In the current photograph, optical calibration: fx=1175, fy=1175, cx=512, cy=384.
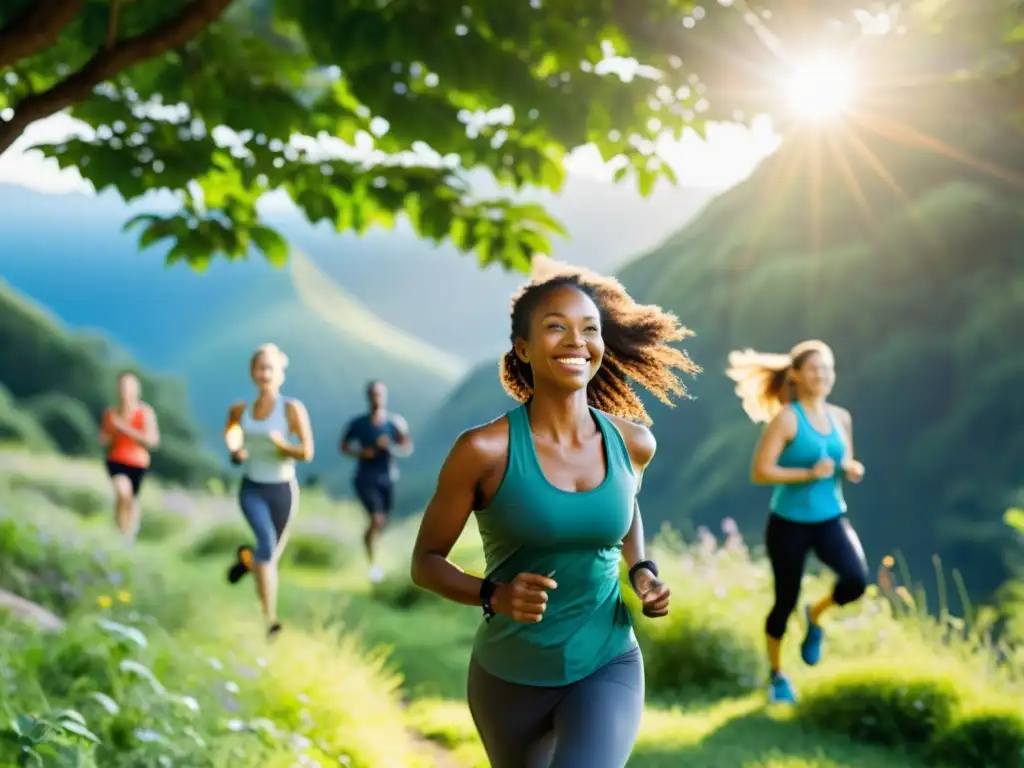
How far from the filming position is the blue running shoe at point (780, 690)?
723 centimetres

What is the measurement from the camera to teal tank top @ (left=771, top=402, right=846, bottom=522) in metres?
6.80

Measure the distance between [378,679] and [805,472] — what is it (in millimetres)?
2969

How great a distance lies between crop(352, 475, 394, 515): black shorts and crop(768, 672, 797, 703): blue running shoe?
5.88 metres

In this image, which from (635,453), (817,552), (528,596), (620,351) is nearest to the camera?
(528,596)

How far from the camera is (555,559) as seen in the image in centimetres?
322

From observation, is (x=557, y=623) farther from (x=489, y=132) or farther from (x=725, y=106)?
(x=725, y=106)

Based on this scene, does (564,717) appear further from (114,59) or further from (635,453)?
(114,59)

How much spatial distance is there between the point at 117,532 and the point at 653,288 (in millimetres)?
10893

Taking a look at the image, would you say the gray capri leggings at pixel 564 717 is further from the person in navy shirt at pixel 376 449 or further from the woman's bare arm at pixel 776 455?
the person in navy shirt at pixel 376 449

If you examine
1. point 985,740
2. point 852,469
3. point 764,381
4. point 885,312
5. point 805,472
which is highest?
point 885,312

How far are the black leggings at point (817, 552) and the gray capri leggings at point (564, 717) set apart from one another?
147 inches

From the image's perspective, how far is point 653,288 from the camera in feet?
66.8

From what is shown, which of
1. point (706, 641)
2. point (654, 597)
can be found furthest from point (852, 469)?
point (654, 597)

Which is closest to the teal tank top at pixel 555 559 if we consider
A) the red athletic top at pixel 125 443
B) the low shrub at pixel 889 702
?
the low shrub at pixel 889 702
